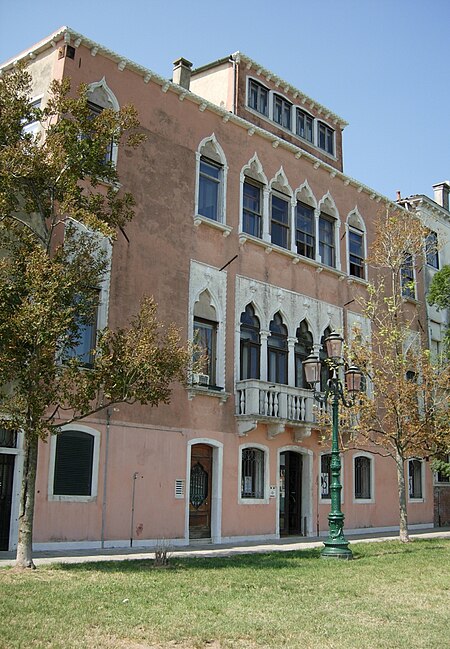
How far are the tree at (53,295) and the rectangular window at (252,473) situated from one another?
7.73m

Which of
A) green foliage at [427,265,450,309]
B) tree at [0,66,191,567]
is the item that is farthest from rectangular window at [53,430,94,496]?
green foliage at [427,265,450,309]

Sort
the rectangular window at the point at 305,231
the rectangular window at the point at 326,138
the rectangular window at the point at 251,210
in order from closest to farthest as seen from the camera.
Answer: the rectangular window at the point at 251,210 < the rectangular window at the point at 305,231 < the rectangular window at the point at 326,138

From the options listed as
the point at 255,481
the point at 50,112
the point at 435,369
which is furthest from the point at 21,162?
the point at 435,369

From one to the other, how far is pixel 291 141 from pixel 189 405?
10.7 meters

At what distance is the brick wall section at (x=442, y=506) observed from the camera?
27.5 m

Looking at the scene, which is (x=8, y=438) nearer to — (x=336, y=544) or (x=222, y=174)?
(x=336, y=544)

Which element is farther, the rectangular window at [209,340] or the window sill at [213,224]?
the window sill at [213,224]

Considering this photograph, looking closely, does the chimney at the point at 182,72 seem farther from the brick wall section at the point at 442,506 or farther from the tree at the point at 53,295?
the brick wall section at the point at 442,506

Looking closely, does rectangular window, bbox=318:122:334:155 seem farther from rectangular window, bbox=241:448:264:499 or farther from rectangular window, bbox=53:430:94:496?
rectangular window, bbox=53:430:94:496

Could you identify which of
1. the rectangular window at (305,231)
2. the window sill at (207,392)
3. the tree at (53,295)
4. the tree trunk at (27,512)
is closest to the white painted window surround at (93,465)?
the tree at (53,295)

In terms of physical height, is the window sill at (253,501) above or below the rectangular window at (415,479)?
below

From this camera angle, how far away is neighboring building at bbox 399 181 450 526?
2795 centimetres

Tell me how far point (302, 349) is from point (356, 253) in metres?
5.20

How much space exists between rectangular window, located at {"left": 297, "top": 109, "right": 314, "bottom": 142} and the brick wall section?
1415 cm
